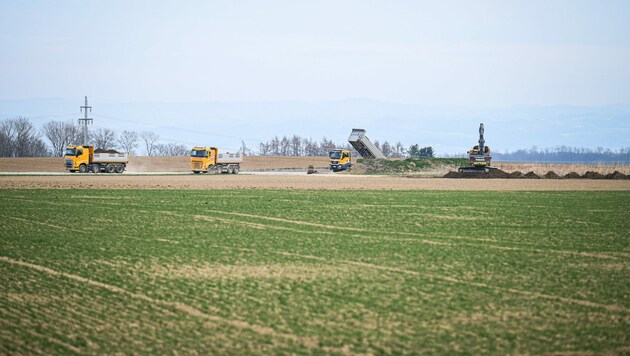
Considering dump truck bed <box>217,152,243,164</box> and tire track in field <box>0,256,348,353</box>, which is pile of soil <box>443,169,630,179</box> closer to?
dump truck bed <box>217,152,243,164</box>

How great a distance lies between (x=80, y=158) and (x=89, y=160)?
895 millimetres

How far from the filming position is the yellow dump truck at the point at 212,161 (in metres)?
74.9

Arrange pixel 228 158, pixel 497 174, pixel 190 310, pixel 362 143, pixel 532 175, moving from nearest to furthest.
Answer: pixel 190 310 → pixel 532 175 → pixel 497 174 → pixel 228 158 → pixel 362 143

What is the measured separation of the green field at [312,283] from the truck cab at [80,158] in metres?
50.1

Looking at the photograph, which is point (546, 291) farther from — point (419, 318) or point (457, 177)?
point (457, 177)

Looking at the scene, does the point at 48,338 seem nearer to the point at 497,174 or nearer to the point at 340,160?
the point at 497,174

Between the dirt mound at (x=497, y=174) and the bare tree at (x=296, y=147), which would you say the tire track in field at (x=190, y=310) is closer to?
the dirt mound at (x=497, y=174)

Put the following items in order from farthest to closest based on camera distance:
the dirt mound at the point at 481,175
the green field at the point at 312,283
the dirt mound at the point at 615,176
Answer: the dirt mound at the point at 481,175 → the dirt mound at the point at 615,176 → the green field at the point at 312,283

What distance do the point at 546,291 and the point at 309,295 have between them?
397cm

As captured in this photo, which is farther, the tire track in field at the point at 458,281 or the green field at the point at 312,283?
the tire track in field at the point at 458,281

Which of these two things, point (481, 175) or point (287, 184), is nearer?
point (287, 184)

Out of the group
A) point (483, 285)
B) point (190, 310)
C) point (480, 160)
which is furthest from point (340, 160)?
point (190, 310)

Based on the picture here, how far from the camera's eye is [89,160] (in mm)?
73938

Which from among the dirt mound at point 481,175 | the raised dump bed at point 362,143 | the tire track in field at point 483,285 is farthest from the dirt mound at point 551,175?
the tire track in field at point 483,285
